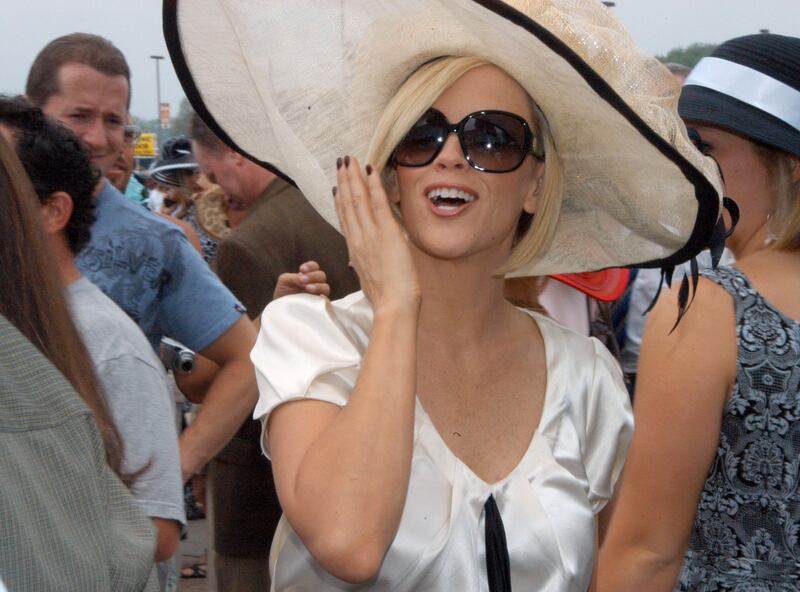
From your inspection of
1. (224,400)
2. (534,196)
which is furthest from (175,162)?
(534,196)

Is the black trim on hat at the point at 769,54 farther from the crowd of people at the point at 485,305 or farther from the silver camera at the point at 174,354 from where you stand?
the silver camera at the point at 174,354

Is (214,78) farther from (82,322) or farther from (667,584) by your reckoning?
(667,584)

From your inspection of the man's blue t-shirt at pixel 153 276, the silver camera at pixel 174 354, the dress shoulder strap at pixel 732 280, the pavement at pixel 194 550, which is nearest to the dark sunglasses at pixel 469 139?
the dress shoulder strap at pixel 732 280

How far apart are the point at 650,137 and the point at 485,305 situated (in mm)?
534

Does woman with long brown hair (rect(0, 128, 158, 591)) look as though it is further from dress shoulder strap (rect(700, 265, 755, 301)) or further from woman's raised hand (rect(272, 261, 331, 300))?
dress shoulder strap (rect(700, 265, 755, 301))

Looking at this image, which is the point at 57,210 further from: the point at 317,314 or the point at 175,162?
the point at 175,162

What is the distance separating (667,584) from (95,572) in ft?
5.21

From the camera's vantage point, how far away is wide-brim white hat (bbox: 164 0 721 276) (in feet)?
6.62

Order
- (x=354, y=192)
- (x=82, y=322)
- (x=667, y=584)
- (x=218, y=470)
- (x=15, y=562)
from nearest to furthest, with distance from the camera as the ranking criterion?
(x=15, y=562) < (x=354, y=192) < (x=667, y=584) < (x=82, y=322) < (x=218, y=470)

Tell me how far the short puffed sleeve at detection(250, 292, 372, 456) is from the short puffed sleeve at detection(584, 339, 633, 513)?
1.76ft

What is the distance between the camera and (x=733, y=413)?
2258mm

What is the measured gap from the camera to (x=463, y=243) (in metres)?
2.15

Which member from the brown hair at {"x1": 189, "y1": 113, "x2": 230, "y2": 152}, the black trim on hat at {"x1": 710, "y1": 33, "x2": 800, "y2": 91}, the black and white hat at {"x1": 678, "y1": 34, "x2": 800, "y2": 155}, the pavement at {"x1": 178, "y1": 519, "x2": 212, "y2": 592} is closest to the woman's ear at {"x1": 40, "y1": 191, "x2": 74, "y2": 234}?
the black and white hat at {"x1": 678, "y1": 34, "x2": 800, "y2": 155}

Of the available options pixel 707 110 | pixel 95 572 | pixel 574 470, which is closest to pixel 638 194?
pixel 707 110
